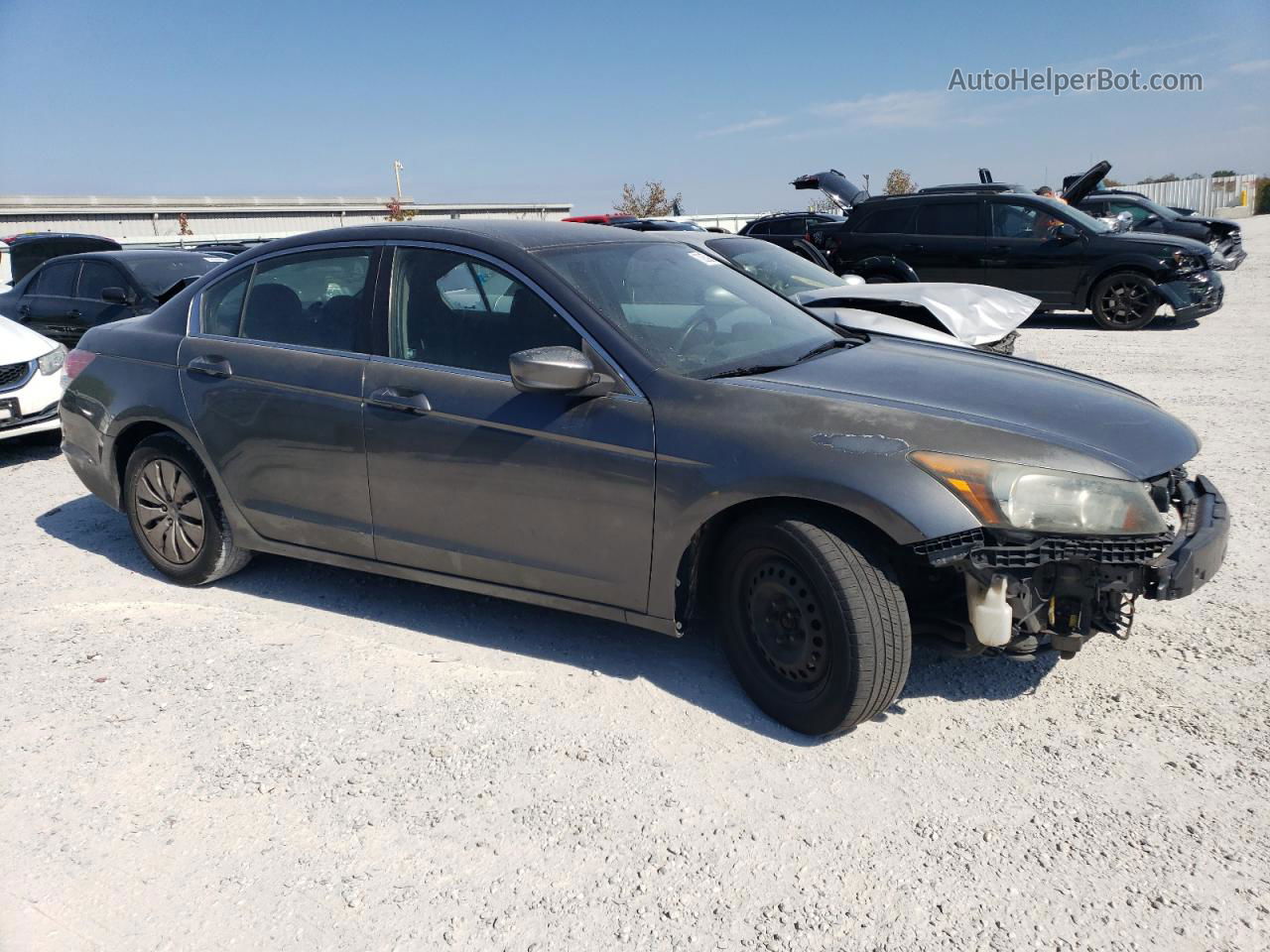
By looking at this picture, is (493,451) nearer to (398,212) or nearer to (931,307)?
(931,307)

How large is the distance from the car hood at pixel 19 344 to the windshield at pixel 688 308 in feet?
19.0

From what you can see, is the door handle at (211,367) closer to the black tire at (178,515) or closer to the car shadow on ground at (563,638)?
the black tire at (178,515)

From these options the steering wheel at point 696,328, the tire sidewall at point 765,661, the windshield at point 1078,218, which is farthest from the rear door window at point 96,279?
the windshield at point 1078,218

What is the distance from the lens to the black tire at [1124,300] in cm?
1295

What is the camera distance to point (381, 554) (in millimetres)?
4094

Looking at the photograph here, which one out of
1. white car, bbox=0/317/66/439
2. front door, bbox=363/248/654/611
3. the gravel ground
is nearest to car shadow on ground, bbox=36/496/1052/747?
the gravel ground

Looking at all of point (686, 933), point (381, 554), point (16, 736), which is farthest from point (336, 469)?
point (686, 933)

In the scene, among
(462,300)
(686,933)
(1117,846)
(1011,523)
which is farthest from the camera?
(462,300)

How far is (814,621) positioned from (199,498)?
300cm

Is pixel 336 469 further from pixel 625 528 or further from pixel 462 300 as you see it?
pixel 625 528

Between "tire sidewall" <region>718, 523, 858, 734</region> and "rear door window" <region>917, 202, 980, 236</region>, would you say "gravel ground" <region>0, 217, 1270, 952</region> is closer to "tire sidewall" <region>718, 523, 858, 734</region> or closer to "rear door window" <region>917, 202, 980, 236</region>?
"tire sidewall" <region>718, 523, 858, 734</region>

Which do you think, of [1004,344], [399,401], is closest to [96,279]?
[399,401]

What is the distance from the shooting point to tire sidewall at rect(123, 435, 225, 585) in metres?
4.61

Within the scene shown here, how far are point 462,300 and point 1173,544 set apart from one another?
8.69 feet
